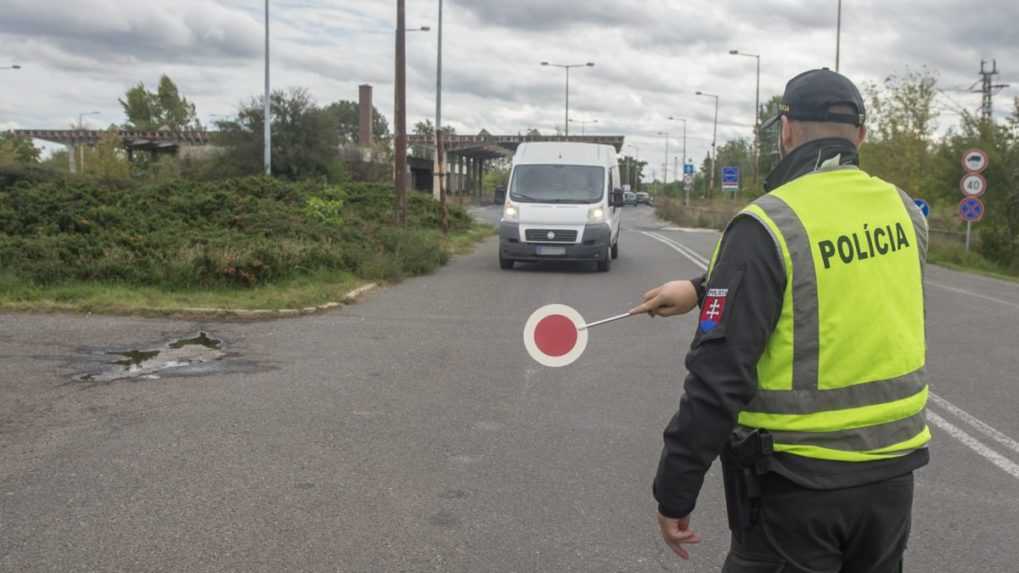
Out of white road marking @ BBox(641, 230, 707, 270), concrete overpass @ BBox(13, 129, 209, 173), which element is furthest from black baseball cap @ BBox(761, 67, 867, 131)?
concrete overpass @ BBox(13, 129, 209, 173)

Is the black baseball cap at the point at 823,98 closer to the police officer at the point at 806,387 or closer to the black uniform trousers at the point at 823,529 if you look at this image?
the police officer at the point at 806,387

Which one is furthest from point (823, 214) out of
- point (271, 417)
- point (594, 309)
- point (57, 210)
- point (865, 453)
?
point (57, 210)

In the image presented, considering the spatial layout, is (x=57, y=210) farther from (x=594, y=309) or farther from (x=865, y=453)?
(x=865, y=453)

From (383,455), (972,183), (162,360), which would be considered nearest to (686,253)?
(972,183)

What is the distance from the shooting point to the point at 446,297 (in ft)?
48.7

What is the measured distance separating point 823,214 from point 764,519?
743 millimetres

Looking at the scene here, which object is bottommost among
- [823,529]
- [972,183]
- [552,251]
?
[552,251]

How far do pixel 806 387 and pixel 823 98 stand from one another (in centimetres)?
72

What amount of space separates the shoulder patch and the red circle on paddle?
0.78m

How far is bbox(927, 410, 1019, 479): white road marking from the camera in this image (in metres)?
6.06

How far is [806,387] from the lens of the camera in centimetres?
236

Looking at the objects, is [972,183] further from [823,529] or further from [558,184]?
A: [823,529]

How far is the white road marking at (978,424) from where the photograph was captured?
6.66m

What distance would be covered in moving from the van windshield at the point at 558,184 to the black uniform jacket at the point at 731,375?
56.8 feet
